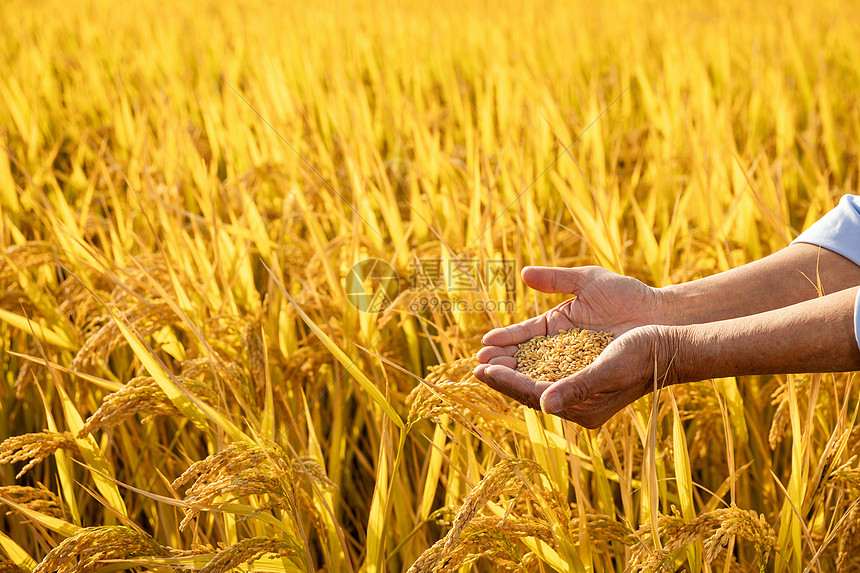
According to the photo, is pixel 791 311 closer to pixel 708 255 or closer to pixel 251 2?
pixel 708 255

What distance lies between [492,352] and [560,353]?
0.40ft

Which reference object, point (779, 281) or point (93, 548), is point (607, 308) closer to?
point (779, 281)

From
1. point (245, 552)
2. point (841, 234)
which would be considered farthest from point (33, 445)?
point (841, 234)

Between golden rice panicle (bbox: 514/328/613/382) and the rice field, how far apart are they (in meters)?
0.09

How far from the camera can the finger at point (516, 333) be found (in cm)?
112

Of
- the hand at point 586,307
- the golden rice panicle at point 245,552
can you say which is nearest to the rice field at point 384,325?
the golden rice panicle at point 245,552

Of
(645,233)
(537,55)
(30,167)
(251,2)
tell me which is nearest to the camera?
(645,233)

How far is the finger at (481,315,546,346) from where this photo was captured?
1.12m

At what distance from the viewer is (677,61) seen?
2854 millimetres

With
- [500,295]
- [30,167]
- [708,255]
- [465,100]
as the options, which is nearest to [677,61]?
[465,100]

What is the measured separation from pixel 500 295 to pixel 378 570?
2.00 feet

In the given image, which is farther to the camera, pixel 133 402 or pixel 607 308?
pixel 607 308

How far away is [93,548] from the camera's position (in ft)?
2.32

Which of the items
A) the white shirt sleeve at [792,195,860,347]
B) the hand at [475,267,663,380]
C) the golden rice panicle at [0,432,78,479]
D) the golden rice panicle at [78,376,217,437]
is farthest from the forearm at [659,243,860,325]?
the golden rice panicle at [0,432,78,479]
